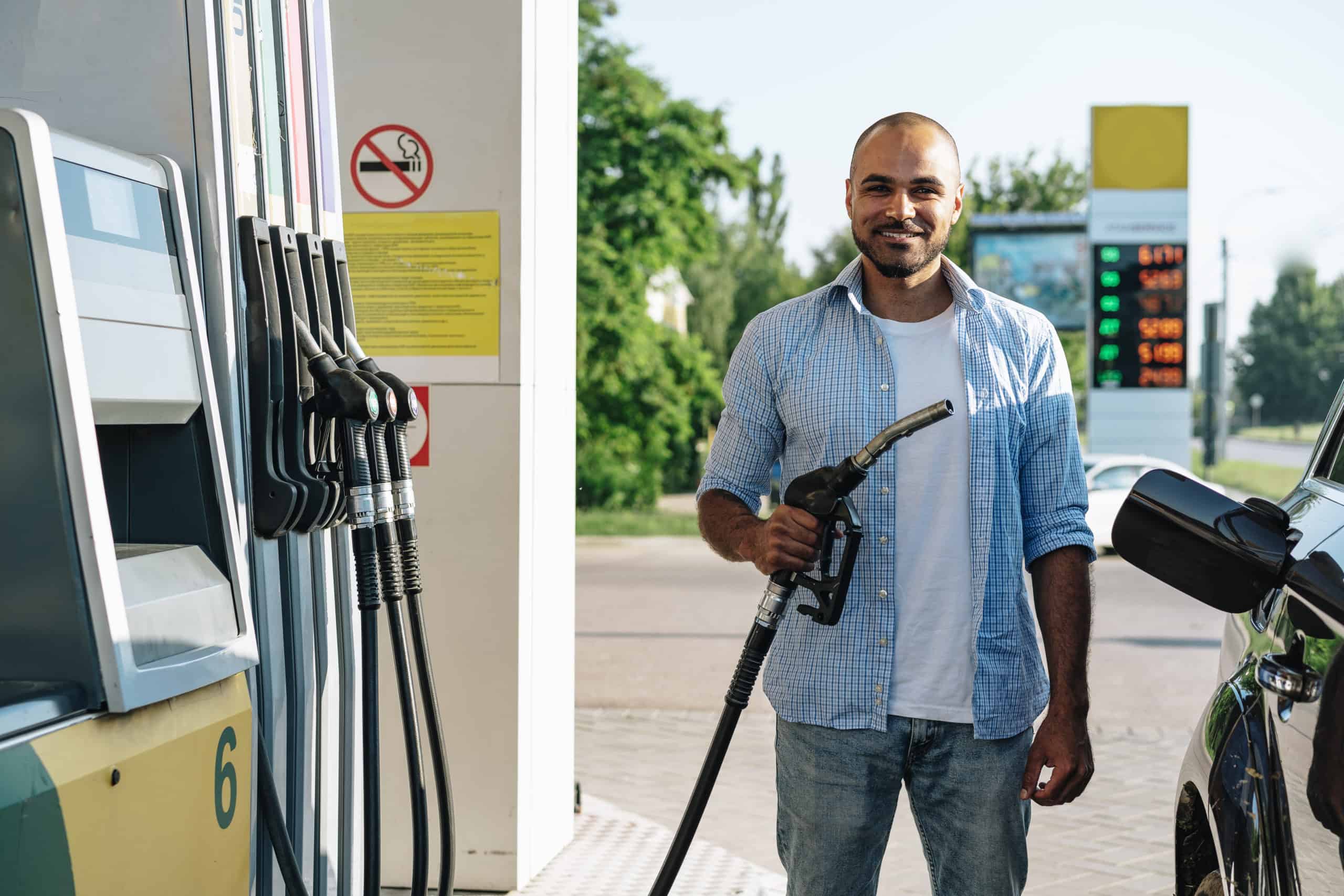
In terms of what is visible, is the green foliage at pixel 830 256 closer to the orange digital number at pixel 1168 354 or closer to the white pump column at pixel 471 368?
the orange digital number at pixel 1168 354

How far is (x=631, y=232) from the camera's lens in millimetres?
24906

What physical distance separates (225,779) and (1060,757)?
1.45m

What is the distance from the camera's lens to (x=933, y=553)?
2725 millimetres

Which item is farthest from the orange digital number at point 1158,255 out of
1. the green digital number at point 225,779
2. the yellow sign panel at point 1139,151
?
the green digital number at point 225,779

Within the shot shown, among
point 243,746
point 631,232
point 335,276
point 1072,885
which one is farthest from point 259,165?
point 631,232

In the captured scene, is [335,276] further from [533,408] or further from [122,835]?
[533,408]

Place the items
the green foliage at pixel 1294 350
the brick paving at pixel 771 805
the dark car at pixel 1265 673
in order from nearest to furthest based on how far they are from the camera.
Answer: the dark car at pixel 1265 673, the brick paving at pixel 771 805, the green foliage at pixel 1294 350

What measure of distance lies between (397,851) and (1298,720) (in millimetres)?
3400

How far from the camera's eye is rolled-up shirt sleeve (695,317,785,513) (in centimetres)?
289

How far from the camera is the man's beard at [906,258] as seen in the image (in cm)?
275

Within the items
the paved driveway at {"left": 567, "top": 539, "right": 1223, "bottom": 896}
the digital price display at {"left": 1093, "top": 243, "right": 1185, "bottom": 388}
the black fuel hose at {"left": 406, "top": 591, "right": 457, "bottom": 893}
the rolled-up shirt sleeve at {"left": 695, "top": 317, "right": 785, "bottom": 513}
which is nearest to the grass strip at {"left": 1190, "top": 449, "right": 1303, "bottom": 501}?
the digital price display at {"left": 1093, "top": 243, "right": 1185, "bottom": 388}

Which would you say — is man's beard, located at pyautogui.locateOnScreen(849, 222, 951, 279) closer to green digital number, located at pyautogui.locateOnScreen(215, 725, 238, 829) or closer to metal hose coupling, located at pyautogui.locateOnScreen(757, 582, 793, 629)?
metal hose coupling, located at pyautogui.locateOnScreen(757, 582, 793, 629)

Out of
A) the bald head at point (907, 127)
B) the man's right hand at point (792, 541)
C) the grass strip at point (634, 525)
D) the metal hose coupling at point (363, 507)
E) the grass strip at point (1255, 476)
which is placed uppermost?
the bald head at point (907, 127)

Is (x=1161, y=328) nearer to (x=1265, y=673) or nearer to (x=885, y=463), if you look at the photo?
(x=885, y=463)
